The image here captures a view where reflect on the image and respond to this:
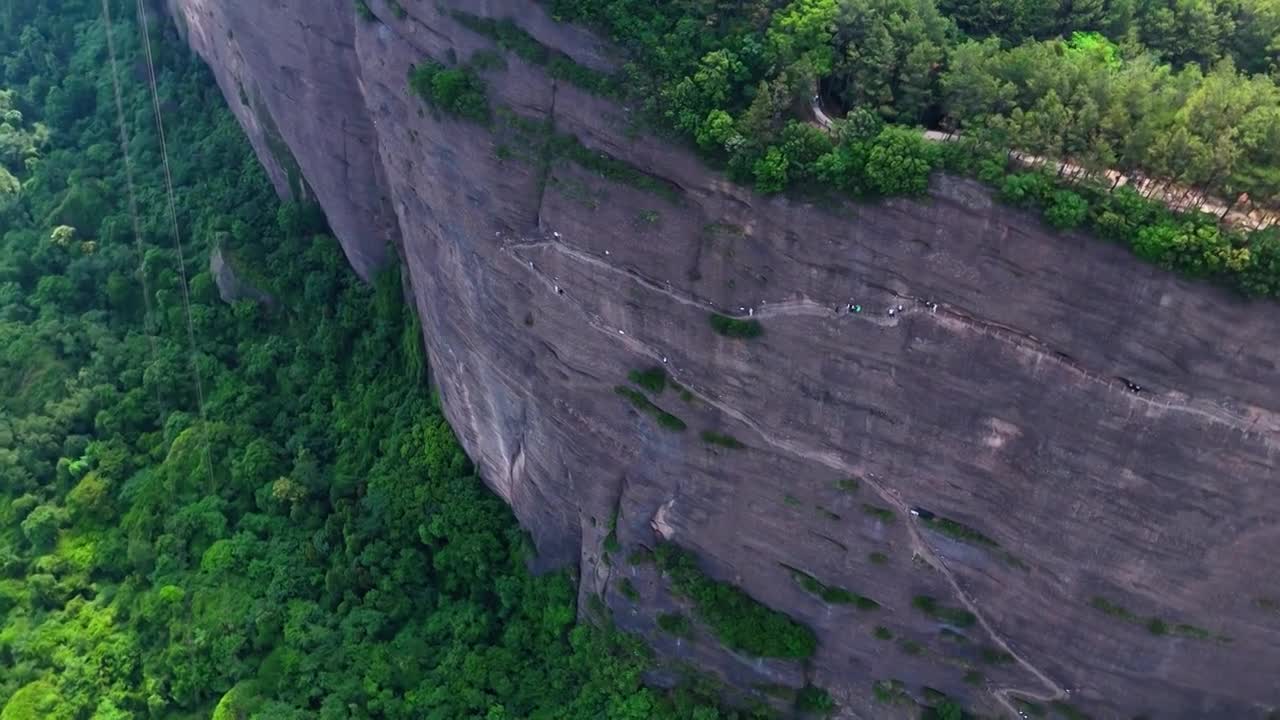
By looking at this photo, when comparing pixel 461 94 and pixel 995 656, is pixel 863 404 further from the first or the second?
pixel 461 94

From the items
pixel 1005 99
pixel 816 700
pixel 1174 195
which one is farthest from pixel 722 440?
pixel 1174 195

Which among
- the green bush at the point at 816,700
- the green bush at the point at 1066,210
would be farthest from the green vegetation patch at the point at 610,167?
the green bush at the point at 816,700

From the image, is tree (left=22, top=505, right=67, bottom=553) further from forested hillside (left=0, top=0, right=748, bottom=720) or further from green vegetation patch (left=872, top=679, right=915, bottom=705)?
green vegetation patch (left=872, top=679, right=915, bottom=705)

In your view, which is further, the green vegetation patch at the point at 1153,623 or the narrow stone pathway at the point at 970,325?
the green vegetation patch at the point at 1153,623

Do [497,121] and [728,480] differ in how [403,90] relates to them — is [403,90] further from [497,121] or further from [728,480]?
[728,480]

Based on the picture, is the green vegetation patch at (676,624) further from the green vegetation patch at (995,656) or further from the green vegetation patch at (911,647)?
the green vegetation patch at (995,656)

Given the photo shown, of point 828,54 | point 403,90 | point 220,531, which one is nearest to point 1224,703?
point 828,54
